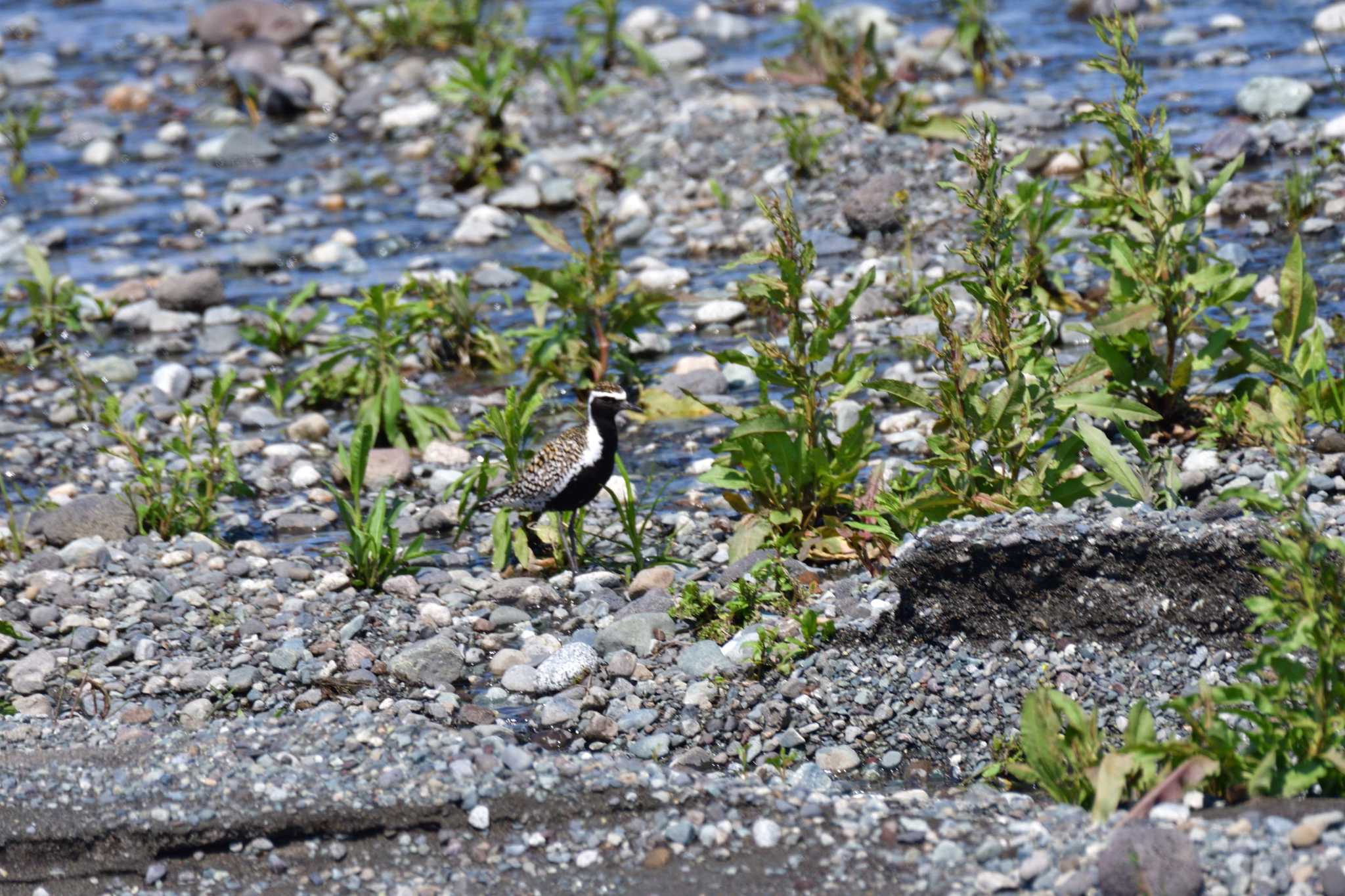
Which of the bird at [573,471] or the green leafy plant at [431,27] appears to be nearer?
the bird at [573,471]

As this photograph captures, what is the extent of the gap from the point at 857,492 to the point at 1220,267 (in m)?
2.05

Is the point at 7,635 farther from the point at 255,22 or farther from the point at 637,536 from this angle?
the point at 255,22

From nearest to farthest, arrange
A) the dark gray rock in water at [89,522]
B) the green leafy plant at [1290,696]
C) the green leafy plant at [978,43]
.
Answer: the green leafy plant at [1290,696]
the dark gray rock in water at [89,522]
the green leafy plant at [978,43]

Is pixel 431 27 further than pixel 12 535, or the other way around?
pixel 431 27

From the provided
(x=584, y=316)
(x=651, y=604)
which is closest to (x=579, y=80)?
(x=584, y=316)

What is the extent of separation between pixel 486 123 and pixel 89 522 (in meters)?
7.00

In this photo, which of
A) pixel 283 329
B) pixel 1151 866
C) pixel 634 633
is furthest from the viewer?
pixel 283 329

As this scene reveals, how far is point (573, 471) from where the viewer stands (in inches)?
303

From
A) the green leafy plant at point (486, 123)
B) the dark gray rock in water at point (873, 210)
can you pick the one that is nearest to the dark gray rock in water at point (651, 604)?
the dark gray rock in water at point (873, 210)

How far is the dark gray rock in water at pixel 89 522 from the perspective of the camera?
855 centimetres

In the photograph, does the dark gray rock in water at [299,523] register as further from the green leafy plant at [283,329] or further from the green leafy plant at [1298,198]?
the green leafy plant at [1298,198]

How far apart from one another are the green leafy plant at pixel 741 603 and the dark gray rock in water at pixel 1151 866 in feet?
8.28

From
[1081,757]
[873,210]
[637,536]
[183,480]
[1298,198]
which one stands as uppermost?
[1298,198]

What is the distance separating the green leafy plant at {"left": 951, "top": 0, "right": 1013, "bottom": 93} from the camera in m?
15.0
